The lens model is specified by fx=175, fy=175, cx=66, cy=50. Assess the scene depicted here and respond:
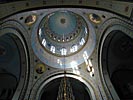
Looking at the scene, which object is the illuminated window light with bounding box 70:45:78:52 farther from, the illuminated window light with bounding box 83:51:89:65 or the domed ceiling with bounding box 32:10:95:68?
the illuminated window light with bounding box 83:51:89:65

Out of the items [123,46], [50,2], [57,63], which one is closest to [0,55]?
[57,63]

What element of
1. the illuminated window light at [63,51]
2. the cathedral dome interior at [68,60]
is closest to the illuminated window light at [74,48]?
the cathedral dome interior at [68,60]

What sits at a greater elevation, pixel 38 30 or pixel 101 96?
pixel 38 30

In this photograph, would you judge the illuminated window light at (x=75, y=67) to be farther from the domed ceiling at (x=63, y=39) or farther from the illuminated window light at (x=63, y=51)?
the illuminated window light at (x=63, y=51)

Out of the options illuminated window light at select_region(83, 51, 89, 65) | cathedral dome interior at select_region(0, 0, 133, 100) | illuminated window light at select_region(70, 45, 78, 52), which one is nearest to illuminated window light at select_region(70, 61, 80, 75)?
cathedral dome interior at select_region(0, 0, 133, 100)

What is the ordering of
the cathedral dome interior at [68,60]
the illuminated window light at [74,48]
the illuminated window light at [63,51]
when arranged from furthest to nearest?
the illuminated window light at [63,51], the illuminated window light at [74,48], the cathedral dome interior at [68,60]

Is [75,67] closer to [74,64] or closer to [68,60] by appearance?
[74,64]

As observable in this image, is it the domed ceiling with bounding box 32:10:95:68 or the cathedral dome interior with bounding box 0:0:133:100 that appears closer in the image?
the cathedral dome interior with bounding box 0:0:133:100

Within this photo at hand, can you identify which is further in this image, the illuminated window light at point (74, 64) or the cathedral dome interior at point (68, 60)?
the illuminated window light at point (74, 64)

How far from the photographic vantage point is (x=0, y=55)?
13.6 m

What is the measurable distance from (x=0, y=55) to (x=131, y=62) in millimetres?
10364

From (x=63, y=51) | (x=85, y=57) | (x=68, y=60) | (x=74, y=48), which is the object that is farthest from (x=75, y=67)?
(x=63, y=51)

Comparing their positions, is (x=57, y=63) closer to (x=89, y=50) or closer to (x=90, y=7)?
(x=89, y=50)

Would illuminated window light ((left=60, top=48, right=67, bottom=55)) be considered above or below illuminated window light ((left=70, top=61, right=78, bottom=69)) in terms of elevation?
above
